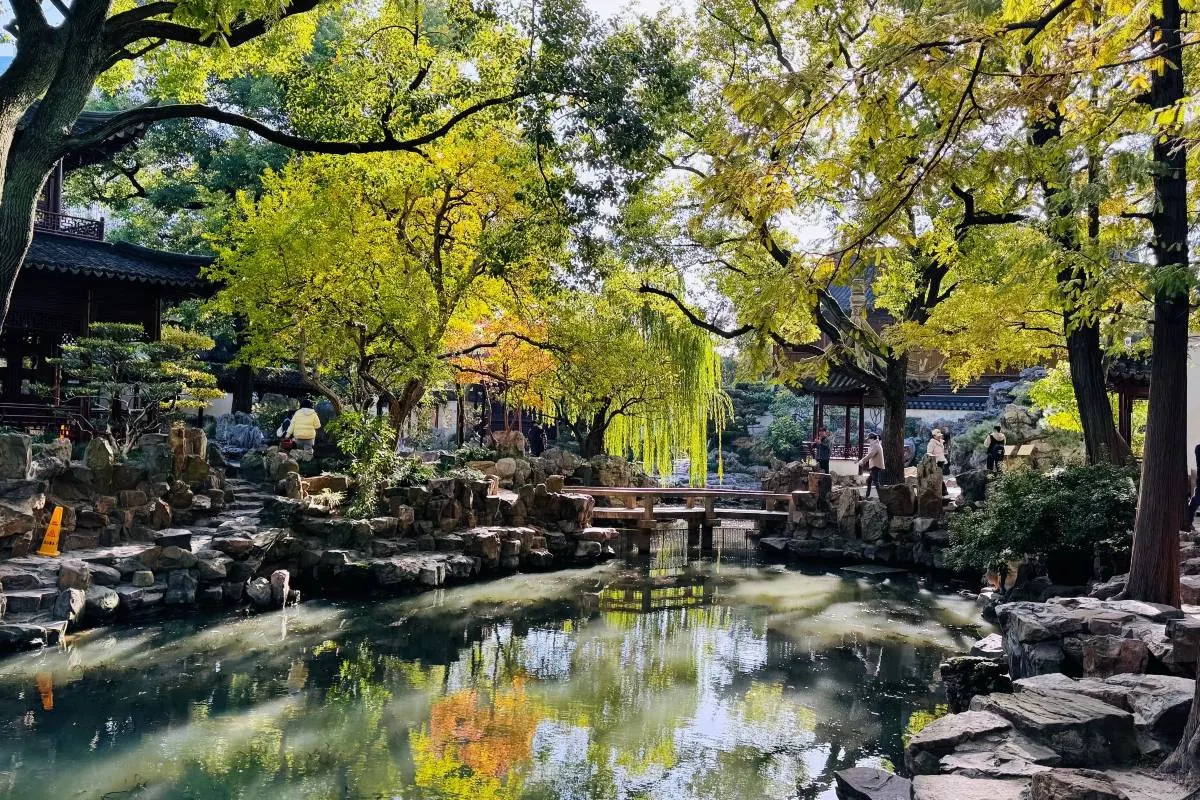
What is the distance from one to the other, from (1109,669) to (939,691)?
205 cm

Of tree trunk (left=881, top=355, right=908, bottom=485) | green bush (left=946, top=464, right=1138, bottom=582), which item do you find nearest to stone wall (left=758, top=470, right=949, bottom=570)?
tree trunk (left=881, top=355, right=908, bottom=485)

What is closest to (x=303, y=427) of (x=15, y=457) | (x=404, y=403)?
(x=404, y=403)

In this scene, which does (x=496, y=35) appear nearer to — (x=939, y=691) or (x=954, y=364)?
(x=939, y=691)

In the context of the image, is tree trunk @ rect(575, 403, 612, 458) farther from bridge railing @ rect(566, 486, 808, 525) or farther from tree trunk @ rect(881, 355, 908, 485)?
tree trunk @ rect(881, 355, 908, 485)

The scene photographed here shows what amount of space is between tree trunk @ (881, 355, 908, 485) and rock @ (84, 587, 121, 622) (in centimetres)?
1147

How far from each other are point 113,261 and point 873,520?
43.7ft

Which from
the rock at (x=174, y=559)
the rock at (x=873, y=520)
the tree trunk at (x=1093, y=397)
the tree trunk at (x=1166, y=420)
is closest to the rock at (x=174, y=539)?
the rock at (x=174, y=559)

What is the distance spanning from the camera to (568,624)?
9.62 m

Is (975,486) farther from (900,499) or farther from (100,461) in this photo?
(100,461)

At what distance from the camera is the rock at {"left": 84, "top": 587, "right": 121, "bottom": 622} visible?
325 inches

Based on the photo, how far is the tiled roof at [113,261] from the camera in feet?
42.6

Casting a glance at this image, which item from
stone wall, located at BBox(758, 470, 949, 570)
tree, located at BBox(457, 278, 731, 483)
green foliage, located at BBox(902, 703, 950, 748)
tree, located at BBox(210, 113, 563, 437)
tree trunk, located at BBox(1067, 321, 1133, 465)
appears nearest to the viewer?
green foliage, located at BBox(902, 703, 950, 748)

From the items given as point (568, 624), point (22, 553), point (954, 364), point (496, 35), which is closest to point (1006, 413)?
point (954, 364)

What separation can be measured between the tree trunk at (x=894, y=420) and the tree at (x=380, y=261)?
20.7ft
